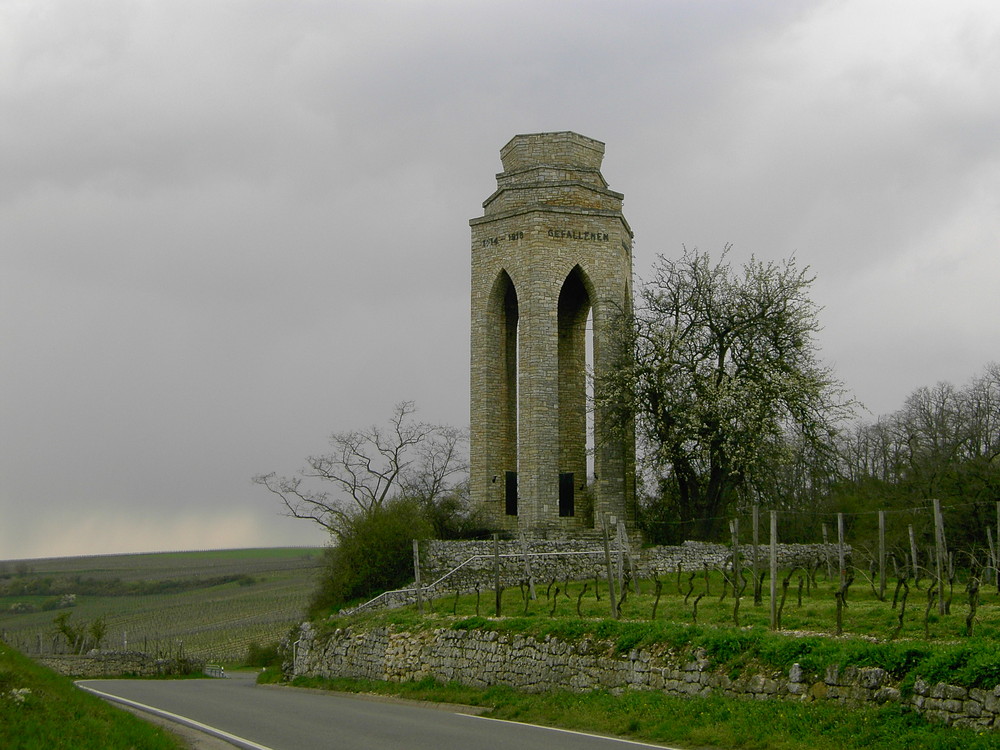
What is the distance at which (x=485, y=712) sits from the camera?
16984 mm

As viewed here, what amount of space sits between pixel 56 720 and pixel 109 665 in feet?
110

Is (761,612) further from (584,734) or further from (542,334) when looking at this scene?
(542,334)

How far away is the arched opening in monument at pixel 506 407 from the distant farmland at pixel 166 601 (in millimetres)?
11384

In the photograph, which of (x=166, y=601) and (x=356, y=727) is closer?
(x=356, y=727)

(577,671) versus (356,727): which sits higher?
(577,671)

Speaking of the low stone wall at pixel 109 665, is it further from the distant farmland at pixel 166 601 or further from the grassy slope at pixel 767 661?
the grassy slope at pixel 767 661

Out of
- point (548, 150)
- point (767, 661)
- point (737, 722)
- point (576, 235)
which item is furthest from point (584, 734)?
point (548, 150)

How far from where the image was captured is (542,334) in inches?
1393

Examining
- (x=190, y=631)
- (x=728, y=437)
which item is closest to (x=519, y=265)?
(x=728, y=437)

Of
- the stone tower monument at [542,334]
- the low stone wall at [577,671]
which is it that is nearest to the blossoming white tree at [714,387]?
the stone tower monument at [542,334]

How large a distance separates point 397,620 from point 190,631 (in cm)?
4082

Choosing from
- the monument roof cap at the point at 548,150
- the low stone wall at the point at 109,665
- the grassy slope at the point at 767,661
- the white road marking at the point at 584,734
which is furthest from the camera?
the low stone wall at the point at 109,665

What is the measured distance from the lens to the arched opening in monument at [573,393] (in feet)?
122

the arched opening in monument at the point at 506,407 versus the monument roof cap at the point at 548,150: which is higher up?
the monument roof cap at the point at 548,150
